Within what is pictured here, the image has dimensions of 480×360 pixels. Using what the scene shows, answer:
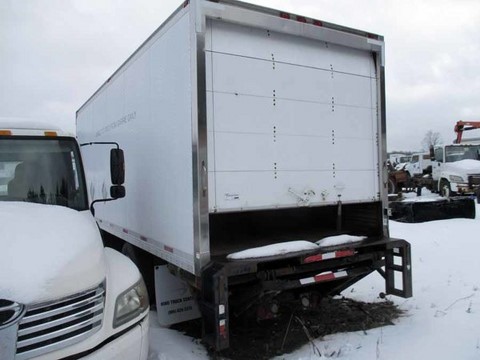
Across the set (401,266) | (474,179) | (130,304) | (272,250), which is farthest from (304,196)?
(474,179)

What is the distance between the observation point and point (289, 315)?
5.53m

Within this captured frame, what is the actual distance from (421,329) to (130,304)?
3.38 meters

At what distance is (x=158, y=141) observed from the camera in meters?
5.02

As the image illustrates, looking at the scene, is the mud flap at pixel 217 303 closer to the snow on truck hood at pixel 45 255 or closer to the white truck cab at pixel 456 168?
the snow on truck hood at pixel 45 255

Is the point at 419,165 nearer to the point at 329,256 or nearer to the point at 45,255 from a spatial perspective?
the point at 329,256

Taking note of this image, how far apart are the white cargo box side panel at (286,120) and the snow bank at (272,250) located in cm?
44

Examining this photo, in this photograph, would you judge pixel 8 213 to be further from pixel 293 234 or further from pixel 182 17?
pixel 293 234

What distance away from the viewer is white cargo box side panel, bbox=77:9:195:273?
4309mm

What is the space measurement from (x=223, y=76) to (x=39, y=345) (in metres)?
2.82

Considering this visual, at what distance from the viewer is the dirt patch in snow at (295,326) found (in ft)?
15.2

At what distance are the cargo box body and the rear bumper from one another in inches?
38.4

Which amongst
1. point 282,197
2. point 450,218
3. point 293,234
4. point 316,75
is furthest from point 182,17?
point 450,218

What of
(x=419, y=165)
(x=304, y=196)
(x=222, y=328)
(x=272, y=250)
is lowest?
(x=222, y=328)

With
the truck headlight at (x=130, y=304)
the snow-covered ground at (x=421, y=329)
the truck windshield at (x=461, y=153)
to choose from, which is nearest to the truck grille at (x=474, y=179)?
the truck windshield at (x=461, y=153)
